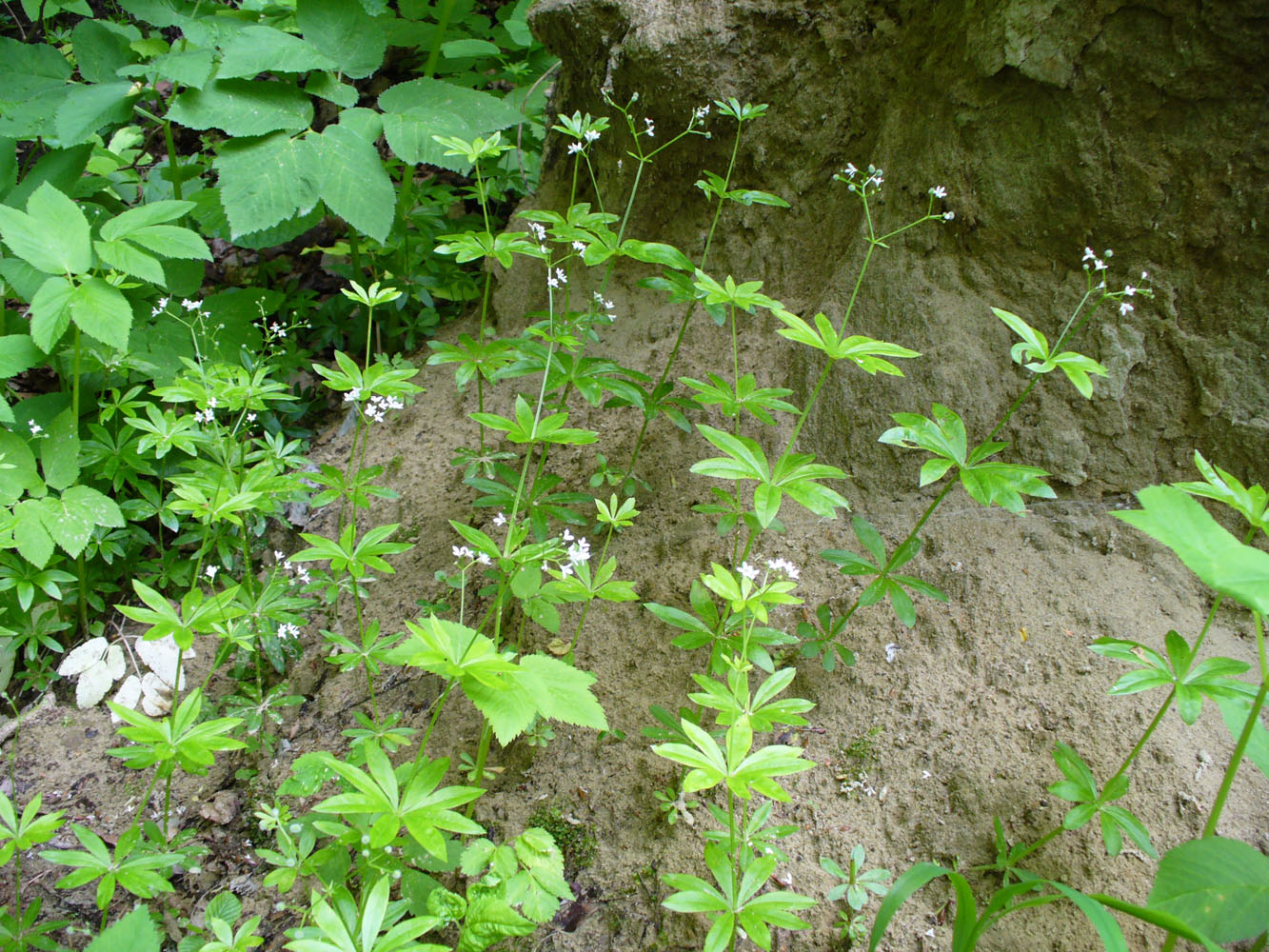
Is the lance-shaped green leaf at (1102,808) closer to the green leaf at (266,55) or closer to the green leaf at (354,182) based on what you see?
the green leaf at (354,182)

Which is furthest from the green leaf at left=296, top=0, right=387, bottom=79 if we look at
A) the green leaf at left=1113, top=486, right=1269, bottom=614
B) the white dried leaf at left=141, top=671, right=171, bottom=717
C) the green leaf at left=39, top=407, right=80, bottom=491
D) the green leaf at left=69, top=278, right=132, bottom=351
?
the green leaf at left=1113, top=486, right=1269, bottom=614

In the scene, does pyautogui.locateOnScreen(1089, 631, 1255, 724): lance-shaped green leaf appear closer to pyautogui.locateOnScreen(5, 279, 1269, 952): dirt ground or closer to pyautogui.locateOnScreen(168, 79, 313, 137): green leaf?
pyautogui.locateOnScreen(5, 279, 1269, 952): dirt ground

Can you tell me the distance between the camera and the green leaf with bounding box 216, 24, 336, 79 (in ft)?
9.34

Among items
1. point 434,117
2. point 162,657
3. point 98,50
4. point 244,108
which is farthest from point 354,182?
point 162,657

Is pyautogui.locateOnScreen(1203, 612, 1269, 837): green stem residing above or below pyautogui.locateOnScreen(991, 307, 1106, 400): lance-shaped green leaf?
below

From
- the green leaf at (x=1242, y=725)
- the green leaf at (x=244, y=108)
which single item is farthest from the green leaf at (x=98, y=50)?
the green leaf at (x=1242, y=725)

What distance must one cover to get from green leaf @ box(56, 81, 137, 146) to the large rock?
72.9 inches

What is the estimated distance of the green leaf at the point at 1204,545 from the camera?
111 centimetres

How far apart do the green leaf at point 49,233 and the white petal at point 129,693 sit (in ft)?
4.40

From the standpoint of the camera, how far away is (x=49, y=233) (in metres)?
2.26

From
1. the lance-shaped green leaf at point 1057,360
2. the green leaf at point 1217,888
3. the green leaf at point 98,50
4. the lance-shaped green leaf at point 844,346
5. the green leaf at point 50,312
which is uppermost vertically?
the lance-shaped green leaf at point 1057,360

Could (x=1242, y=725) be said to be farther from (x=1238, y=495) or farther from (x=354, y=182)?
(x=354, y=182)

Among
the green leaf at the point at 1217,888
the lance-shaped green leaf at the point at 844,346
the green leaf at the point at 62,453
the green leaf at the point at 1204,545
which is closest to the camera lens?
the green leaf at the point at 1204,545

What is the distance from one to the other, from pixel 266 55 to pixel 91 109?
728 millimetres
